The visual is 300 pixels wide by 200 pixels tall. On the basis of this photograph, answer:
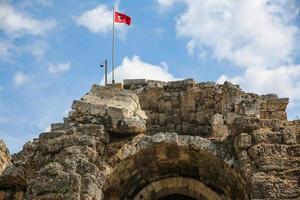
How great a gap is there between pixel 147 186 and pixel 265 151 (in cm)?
328

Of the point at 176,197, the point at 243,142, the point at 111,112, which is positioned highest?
the point at 111,112

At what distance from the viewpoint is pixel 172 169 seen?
11336 mm

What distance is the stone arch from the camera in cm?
Result: 1023

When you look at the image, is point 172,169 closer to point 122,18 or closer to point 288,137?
point 288,137

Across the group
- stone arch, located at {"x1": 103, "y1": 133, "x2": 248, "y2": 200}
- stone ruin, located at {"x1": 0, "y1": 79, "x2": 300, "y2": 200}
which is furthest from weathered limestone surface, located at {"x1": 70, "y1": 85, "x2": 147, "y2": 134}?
stone arch, located at {"x1": 103, "y1": 133, "x2": 248, "y2": 200}

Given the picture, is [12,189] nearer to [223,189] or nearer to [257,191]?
[223,189]

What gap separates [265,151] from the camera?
31.5ft

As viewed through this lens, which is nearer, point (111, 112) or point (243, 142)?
point (243, 142)

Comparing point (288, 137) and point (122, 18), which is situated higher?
point (122, 18)

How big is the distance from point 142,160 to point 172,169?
3.35ft

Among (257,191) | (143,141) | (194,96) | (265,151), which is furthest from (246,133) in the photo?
(194,96)

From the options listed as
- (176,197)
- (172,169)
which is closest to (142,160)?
(172,169)

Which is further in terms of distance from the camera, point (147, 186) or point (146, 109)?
point (146, 109)

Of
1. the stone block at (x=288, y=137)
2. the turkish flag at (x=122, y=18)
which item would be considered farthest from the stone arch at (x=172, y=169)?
the turkish flag at (x=122, y=18)
